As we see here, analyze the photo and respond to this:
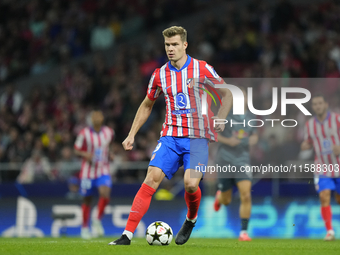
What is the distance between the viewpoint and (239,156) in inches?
333

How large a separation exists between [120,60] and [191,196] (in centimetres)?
965

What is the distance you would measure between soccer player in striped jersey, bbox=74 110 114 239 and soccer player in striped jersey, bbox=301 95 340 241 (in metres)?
3.86

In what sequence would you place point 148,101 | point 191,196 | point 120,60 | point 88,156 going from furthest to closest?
point 120,60 < point 88,156 < point 148,101 < point 191,196

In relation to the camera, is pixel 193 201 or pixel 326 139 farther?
pixel 326 139

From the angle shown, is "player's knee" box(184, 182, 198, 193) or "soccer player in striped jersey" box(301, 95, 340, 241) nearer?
"player's knee" box(184, 182, 198, 193)

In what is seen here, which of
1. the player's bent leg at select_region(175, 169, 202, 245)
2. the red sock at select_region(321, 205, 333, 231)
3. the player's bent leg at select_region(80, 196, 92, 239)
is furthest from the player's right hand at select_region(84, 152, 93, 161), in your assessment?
the player's bent leg at select_region(175, 169, 202, 245)

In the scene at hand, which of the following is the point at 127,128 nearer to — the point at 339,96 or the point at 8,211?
the point at 8,211

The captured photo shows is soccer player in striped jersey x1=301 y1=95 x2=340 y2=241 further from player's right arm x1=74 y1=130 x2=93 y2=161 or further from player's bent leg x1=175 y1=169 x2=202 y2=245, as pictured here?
player's right arm x1=74 y1=130 x2=93 y2=161

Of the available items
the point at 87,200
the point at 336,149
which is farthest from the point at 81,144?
the point at 336,149

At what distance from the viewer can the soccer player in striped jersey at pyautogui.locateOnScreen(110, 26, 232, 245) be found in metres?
5.81

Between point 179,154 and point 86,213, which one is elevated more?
point 179,154

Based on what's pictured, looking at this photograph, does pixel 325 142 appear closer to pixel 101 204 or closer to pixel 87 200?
pixel 101 204

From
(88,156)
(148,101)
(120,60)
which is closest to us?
(148,101)

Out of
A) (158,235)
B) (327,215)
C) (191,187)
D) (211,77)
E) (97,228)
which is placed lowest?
(97,228)
